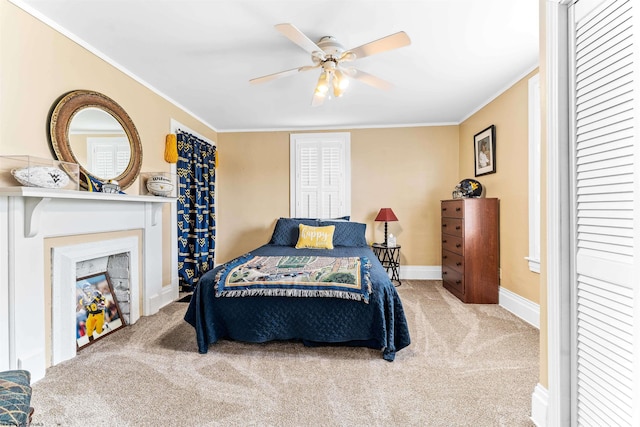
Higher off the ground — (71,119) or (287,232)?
(71,119)

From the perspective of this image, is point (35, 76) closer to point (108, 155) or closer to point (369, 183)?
point (108, 155)

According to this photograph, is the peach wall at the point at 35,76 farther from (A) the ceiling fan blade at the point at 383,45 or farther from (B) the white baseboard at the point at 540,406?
(B) the white baseboard at the point at 540,406

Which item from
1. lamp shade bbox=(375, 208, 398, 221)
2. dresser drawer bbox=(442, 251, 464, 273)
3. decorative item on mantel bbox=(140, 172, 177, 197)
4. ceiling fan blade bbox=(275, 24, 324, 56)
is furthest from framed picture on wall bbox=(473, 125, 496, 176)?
decorative item on mantel bbox=(140, 172, 177, 197)

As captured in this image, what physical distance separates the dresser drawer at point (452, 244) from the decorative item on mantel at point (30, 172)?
3687 mm

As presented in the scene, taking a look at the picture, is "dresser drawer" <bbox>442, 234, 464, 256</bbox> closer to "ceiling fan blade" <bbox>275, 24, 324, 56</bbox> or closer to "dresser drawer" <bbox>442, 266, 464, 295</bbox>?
"dresser drawer" <bbox>442, 266, 464, 295</bbox>

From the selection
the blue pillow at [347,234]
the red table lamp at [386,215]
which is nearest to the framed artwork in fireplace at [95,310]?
the blue pillow at [347,234]

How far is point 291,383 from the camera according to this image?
1.82 m

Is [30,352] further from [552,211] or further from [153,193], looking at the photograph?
[552,211]

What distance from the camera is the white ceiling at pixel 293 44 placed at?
1.91m

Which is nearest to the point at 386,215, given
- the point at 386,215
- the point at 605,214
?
the point at 386,215

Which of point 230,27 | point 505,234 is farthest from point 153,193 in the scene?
point 505,234

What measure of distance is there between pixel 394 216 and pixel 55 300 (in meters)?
3.69

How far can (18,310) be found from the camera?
176 cm

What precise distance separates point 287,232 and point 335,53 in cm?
246
